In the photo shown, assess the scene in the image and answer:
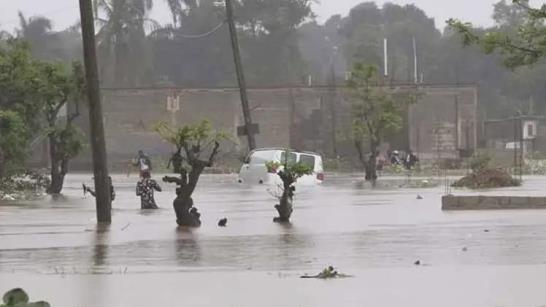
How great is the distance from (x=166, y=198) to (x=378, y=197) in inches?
238

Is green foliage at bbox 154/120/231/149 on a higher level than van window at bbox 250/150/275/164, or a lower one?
higher

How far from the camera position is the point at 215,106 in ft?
228

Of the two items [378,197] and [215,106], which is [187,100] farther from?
[378,197]

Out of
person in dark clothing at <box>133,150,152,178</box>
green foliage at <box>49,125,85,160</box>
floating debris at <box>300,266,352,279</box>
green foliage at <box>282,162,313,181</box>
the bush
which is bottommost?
the bush

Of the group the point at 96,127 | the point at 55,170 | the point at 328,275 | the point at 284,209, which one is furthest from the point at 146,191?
the point at 328,275

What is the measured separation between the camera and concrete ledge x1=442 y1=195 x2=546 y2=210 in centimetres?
2444

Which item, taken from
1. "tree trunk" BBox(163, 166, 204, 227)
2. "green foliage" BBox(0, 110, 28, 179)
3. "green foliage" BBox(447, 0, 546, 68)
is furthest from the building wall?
"green foliage" BBox(447, 0, 546, 68)

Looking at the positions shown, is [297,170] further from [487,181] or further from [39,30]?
[39,30]

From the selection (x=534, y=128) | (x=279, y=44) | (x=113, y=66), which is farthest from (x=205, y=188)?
(x=279, y=44)

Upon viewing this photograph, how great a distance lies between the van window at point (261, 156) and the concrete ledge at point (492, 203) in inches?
618

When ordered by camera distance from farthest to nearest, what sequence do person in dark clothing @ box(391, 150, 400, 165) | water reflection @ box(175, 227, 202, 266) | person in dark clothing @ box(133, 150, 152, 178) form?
person in dark clothing @ box(391, 150, 400, 165) → person in dark clothing @ box(133, 150, 152, 178) → water reflection @ box(175, 227, 202, 266)

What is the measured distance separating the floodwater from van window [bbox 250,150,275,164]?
13.5 metres

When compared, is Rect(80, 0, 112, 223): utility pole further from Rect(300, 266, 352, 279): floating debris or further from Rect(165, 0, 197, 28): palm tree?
Rect(165, 0, 197, 28): palm tree

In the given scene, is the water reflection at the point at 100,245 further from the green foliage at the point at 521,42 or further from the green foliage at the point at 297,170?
the green foliage at the point at 521,42
